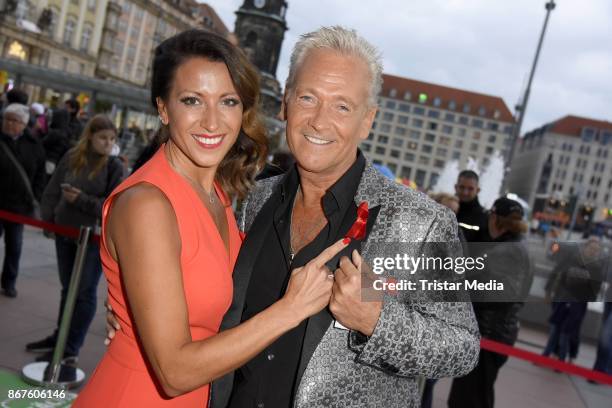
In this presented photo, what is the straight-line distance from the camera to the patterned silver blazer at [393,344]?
5.86 ft

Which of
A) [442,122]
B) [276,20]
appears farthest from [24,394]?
[442,122]

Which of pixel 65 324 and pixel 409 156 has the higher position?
pixel 409 156

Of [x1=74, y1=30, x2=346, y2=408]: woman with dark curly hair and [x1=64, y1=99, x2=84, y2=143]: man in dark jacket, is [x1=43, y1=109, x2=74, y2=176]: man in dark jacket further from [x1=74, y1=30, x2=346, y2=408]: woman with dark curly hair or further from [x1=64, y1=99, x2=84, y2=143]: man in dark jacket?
[x1=74, y1=30, x2=346, y2=408]: woman with dark curly hair

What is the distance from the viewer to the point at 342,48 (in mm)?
2170

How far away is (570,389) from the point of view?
7.11 meters

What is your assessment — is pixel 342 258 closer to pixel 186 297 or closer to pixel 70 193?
pixel 186 297

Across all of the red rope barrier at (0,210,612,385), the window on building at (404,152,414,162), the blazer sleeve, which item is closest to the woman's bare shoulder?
the blazer sleeve

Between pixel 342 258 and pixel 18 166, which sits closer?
pixel 342 258

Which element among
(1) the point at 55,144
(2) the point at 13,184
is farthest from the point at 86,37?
(2) the point at 13,184

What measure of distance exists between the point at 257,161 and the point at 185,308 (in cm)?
127

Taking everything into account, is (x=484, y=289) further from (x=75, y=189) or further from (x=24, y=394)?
(x=75, y=189)

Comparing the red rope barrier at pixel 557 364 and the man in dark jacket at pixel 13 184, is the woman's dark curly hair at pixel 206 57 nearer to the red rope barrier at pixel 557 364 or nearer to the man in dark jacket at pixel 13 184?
the red rope barrier at pixel 557 364

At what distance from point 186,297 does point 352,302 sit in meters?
0.58

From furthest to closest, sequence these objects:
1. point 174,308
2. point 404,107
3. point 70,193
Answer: point 404,107
point 70,193
point 174,308
